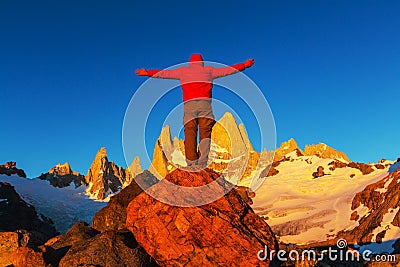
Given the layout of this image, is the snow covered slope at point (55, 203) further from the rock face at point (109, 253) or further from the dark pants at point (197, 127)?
the dark pants at point (197, 127)

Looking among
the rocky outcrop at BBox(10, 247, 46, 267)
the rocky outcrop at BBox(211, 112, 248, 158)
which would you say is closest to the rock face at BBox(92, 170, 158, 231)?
the rocky outcrop at BBox(211, 112, 248, 158)

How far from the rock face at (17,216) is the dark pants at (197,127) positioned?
140 feet

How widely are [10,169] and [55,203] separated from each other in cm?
2422

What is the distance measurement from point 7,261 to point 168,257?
697 centimetres

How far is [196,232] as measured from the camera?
31.5ft

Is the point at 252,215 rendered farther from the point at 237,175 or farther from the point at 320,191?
the point at 320,191

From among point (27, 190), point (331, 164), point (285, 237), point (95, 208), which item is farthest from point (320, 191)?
point (27, 190)

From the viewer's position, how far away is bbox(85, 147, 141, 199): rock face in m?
113

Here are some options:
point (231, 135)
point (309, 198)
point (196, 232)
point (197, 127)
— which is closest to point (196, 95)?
point (197, 127)

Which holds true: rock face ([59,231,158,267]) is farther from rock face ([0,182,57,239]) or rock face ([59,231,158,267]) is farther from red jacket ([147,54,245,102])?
rock face ([0,182,57,239])

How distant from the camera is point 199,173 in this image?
11.0 m

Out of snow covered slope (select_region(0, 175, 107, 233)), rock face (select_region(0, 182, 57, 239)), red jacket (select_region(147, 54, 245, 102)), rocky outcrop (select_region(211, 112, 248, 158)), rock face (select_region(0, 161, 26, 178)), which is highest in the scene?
rock face (select_region(0, 161, 26, 178))

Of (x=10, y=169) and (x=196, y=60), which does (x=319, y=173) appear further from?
(x=196, y=60)

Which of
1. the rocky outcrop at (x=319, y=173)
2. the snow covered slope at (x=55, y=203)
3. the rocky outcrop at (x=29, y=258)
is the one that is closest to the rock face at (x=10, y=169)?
the snow covered slope at (x=55, y=203)
